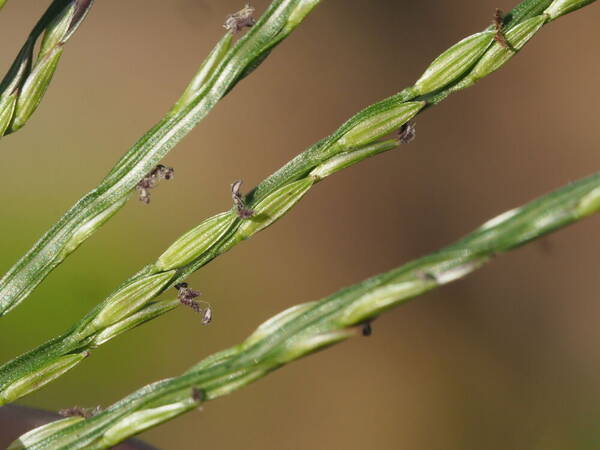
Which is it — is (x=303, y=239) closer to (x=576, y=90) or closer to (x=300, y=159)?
(x=576, y=90)

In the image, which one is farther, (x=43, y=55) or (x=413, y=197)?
(x=413, y=197)

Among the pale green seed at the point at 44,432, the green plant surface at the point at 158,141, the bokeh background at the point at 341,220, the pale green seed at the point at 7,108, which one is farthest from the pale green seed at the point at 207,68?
the bokeh background at the point at 341,220

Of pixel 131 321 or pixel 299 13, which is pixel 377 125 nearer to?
pixel 299 13

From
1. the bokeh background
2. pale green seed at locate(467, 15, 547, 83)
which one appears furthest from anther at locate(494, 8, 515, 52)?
the bokeh background

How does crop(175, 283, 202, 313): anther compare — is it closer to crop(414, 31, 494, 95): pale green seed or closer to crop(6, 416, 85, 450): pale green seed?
crop(6, 416, 85, 450): pale green seed

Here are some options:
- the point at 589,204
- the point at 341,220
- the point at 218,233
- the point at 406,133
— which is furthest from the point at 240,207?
the point at 341,220

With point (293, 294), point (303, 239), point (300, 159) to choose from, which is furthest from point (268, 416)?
point (300, 159)

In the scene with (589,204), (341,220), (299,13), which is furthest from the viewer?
(341,220)
